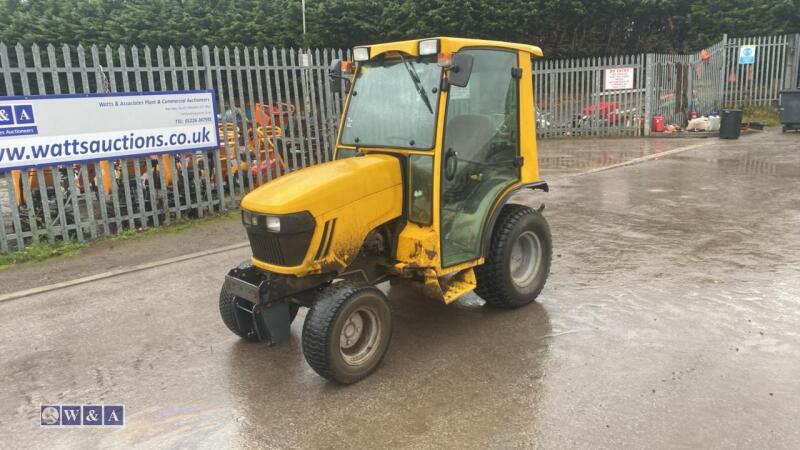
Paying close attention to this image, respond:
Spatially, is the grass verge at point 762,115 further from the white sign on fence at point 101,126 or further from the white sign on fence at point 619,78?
the white sign on fence at point 101,126

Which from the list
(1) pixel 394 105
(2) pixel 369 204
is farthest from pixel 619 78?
(2) pixel 369 204

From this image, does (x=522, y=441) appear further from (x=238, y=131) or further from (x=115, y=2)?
(x=115, y=2)

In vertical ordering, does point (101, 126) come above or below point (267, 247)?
above

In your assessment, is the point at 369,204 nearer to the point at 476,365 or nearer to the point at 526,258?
the point at 476,365

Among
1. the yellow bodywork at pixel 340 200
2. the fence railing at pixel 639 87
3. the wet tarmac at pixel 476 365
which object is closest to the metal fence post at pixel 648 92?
the fence railing at pixel 639 87

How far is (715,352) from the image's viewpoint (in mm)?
4035

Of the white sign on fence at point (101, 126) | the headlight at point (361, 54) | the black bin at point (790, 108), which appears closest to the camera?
the headlight at point (361, 54)

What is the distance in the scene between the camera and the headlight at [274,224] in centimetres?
363

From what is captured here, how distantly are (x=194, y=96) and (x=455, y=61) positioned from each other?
5455mm

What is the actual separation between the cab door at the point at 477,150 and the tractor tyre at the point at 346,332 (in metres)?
0.70

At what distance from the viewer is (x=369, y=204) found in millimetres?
3990

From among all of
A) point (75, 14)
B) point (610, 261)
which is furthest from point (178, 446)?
point (75, 14)

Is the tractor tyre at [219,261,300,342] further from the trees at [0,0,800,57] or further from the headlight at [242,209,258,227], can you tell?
the trees at [0,0,800,57]

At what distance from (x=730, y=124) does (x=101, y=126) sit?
15.6 meters
